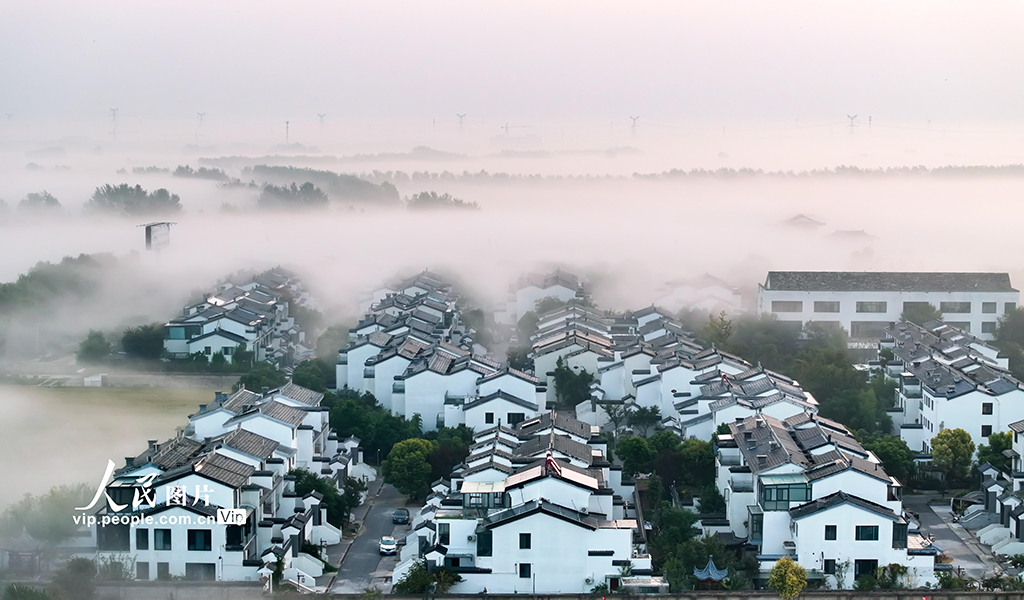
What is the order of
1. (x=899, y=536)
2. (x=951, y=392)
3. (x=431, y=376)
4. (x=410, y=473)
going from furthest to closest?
(x=431, y=376)
(x=951, y=392)
(x=410, y=473)
(x=899, y=536)

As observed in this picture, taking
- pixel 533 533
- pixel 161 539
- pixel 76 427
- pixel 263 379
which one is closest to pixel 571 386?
pixel 263 379

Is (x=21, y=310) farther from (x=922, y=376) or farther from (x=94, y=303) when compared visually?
(x=922, y=376)

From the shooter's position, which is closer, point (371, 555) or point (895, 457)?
point (371, 555)

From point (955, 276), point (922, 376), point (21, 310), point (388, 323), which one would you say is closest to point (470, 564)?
point (922, 376)

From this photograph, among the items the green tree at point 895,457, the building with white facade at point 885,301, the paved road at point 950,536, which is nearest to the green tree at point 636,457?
the green tree at point 895,457

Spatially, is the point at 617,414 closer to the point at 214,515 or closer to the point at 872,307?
the point at 214,515

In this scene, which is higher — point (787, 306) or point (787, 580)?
point (787, 306)
